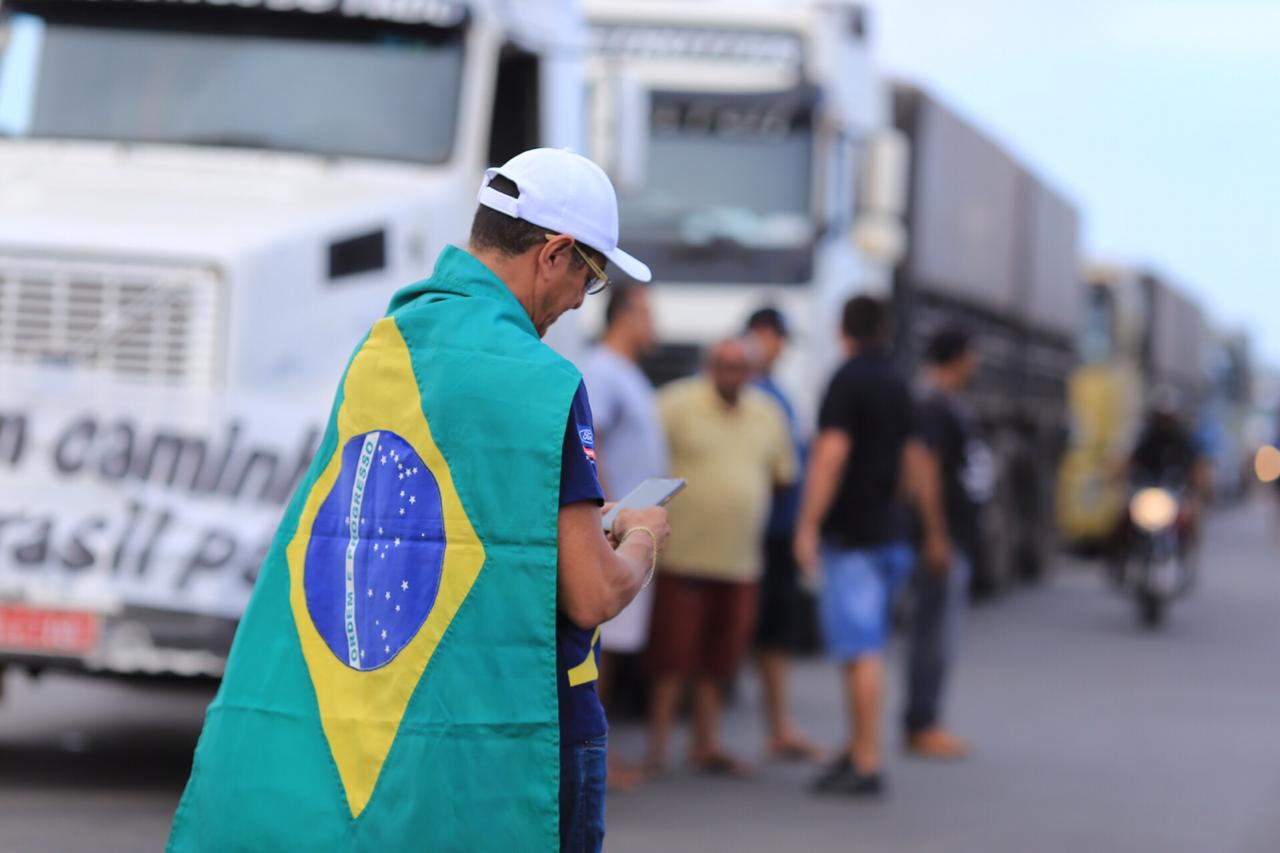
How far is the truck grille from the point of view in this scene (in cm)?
837

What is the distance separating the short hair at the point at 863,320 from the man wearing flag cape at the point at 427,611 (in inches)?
233

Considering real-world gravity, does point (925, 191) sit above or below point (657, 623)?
above

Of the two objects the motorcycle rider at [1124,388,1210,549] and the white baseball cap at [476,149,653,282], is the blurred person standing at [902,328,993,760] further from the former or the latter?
the motorcycle rider at [1124,388,1210,549]

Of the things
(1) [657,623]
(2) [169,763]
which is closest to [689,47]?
(1) [657,623]

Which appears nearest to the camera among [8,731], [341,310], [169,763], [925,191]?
[341,310]

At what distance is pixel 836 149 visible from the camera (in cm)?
1438

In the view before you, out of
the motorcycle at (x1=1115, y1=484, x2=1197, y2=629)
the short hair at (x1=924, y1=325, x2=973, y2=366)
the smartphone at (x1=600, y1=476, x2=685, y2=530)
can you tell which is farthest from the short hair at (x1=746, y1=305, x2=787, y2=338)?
the motorcycle at (x1=1115, y1=484, x2=1197, y2=629)

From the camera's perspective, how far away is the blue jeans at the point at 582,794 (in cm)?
377

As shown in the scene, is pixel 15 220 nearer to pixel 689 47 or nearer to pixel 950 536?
pixel 950 536

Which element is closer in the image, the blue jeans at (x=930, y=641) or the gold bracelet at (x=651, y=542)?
the gold bracelet at (x=651, y=542)

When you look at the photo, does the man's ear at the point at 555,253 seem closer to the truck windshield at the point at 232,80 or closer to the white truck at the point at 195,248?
the white truck at the point at 195,248

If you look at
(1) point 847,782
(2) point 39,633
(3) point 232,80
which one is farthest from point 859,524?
(2) point 39,633

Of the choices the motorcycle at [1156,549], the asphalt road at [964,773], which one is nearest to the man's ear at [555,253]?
the asphalt road at [964,773]

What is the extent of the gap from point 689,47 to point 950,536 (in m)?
4.53
